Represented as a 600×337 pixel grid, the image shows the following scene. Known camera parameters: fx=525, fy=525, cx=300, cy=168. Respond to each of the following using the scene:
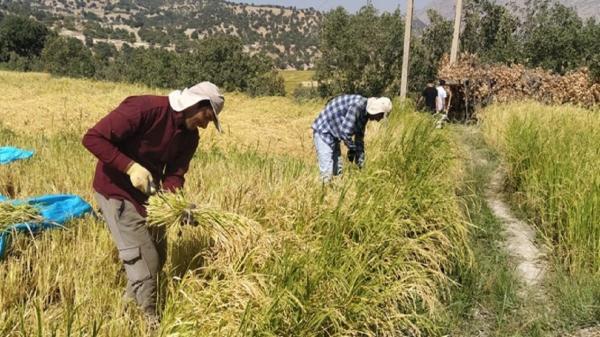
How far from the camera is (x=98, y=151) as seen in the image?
246 cm

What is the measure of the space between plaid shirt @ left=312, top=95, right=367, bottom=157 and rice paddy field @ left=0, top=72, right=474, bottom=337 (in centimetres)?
29

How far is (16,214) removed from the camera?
319 centimetres

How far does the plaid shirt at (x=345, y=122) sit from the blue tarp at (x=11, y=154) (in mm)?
3099

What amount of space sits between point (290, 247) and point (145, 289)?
2.58 ft

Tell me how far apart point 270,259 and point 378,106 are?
2.29 metres

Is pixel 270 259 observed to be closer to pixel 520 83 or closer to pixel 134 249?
pixel 134 249

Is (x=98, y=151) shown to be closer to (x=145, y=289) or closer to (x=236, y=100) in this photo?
(x=145, y=289)

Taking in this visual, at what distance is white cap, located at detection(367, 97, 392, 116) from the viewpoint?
185 inches

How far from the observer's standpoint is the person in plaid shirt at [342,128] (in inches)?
192

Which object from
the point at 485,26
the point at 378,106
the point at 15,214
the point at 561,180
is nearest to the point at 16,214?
the point at 15,214

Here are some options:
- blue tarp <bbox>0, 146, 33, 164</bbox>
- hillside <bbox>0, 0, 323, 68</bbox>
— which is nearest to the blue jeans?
blue tarp <bbox>0, 146, 33, 164</bbox>

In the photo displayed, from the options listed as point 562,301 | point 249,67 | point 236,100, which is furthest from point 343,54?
point 562,301

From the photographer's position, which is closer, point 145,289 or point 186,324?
point 186,324

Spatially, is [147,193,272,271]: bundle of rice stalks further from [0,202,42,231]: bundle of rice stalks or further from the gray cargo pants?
[0,202,42,231]: bundle of rice stalks
